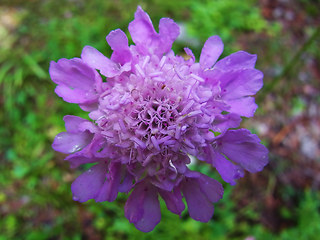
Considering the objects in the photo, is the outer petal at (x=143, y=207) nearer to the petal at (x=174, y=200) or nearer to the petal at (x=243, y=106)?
the petal at (x=174, y=200)

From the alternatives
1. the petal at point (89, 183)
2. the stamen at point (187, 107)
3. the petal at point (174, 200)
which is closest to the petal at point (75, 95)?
the petal at point (89, 183)

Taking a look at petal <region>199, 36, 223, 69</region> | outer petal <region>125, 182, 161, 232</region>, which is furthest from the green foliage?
outer petal <region>125, 182, 161, 232</region>

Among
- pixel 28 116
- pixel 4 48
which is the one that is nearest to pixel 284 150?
pixel 28 116

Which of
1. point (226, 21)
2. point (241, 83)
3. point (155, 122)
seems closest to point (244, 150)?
point (241, 83)

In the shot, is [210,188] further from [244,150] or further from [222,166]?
[244,150]

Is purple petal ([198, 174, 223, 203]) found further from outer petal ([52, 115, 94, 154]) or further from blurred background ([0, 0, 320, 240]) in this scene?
blurred background ([0, 0, 320, 240])

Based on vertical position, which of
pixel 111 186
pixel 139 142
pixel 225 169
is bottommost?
pixel 111 186

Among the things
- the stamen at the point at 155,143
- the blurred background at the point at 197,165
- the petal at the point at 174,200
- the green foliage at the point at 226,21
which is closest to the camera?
the stamen at the point at 155,143
